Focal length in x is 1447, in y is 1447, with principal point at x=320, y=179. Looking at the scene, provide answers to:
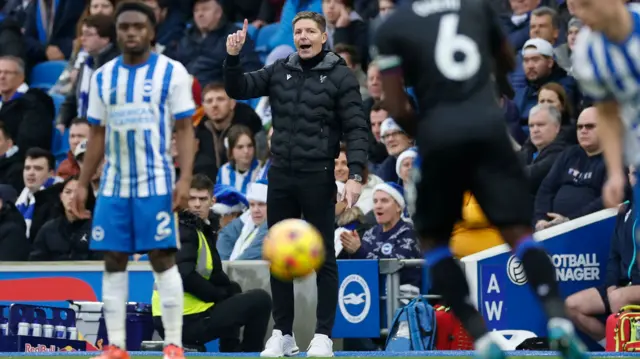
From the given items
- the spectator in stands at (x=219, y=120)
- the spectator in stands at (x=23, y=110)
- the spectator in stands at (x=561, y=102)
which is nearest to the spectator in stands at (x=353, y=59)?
the spectator in stands at (x=219, y=120)

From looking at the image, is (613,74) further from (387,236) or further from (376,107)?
(376,107)

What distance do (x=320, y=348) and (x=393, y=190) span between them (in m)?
3.18

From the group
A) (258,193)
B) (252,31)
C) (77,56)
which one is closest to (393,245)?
(258,193)

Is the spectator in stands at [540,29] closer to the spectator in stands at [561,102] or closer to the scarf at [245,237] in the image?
the spectator in stands at [561,102]

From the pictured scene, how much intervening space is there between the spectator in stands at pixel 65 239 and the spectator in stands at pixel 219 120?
207 cm

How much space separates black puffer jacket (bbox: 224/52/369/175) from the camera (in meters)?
10.9

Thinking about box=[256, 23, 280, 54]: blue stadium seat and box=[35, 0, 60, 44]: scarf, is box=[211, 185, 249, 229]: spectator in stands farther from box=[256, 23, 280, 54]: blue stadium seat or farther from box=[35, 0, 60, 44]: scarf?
box=[35, 0, 60, 44]: scarf

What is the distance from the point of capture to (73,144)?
16.9 m

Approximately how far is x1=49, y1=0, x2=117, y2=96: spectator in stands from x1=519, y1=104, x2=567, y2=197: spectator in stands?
6991 mm

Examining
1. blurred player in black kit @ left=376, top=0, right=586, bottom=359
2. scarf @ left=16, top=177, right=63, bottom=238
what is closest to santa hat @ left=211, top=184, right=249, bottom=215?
scarf @ left=16, top=177, right=63, bottom=238

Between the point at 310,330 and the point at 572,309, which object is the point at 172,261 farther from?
the point at 572,309

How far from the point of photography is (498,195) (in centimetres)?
731

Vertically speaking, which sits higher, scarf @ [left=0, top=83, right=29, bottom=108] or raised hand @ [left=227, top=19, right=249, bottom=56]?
scarf @ [left=0, top=83, right=29, bottom=108]

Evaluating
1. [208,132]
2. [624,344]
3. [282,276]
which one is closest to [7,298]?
[208,132]
